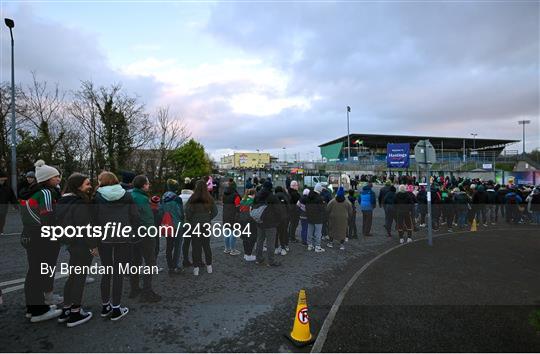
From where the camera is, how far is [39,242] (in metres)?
3.80

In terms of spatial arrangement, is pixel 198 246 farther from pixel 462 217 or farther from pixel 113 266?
pixel 462 217

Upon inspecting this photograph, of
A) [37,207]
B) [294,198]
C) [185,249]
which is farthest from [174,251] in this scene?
[294,198]

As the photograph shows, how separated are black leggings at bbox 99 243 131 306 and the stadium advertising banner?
102 ft

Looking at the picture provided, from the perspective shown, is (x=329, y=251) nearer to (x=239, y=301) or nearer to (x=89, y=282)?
(x=239, y=301)

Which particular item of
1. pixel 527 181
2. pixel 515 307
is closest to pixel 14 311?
pixel 515 307

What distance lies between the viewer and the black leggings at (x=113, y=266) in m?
3.94

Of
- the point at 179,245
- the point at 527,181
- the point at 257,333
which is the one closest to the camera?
the point at 257,333

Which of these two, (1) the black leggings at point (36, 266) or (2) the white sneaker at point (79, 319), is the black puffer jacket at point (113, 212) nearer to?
(1) the black leggings at point (36, 266)

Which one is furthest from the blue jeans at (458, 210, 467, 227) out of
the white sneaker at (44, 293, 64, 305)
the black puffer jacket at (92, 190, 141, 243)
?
the white sneaker at (44, 293, 64, 305)

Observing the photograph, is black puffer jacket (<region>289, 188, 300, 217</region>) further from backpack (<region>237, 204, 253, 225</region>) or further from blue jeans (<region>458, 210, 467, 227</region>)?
blue jeans (<region>458, 210, 467, 227</region>)

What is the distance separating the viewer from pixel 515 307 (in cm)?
449

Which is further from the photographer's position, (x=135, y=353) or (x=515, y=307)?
(x=515, y=307)

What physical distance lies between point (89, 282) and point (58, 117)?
19427 millimetres

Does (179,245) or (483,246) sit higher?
(179,245)
